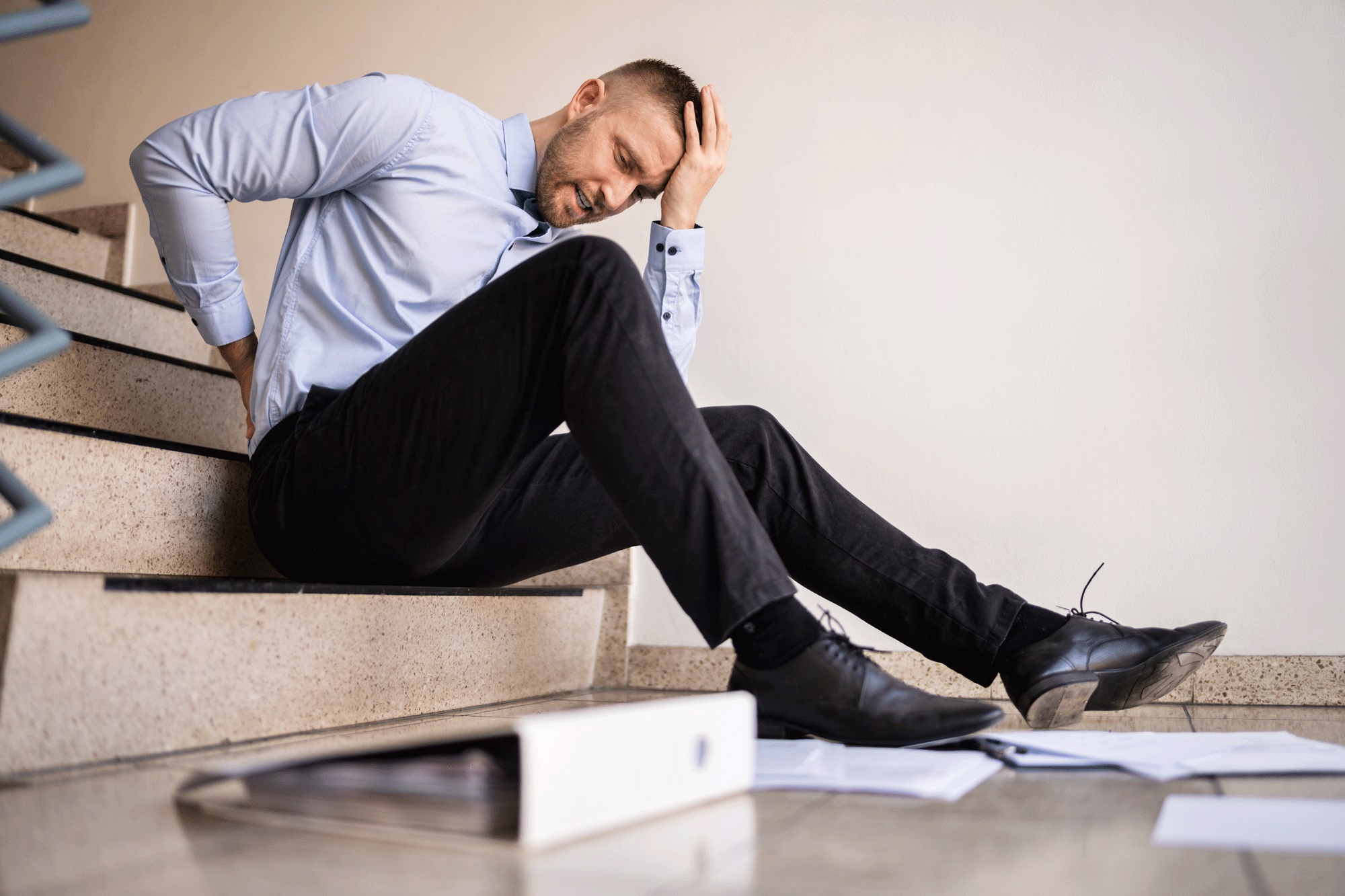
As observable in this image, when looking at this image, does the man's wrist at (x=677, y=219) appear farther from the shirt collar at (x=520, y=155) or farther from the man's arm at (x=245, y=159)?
the man's arm at (x=245, y=159)

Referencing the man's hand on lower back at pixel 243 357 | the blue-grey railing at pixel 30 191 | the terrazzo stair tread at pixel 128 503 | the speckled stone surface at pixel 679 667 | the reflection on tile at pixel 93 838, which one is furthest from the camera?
the speckled stone surface at pixel 679 667

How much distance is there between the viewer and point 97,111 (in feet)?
7.79

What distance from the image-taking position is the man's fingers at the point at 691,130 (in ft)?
4.42

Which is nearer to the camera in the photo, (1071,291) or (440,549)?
(440,549)

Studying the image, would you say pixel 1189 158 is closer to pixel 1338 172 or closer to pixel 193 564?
pixel 1338 172

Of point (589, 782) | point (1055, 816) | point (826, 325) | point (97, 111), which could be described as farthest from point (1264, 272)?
point (97, 111)

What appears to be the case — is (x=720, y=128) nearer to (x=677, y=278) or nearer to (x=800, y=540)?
(x=677, y=278)

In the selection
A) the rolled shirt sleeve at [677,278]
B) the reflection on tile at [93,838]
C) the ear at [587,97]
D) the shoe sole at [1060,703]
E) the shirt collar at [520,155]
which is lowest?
the shoe sole at [1060,703]

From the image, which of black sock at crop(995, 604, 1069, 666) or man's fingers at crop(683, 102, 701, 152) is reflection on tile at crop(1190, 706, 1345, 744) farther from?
man's fingers at crop(683, 102, 701, 152)

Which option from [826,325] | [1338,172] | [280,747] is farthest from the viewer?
[826,325]

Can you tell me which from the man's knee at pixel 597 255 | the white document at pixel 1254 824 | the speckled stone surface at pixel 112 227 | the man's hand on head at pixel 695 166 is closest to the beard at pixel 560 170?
the man's hand on head at pixel 695 166

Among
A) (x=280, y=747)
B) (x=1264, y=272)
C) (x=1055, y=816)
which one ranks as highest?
(x=1264, y=272)

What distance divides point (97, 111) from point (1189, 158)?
2.37m

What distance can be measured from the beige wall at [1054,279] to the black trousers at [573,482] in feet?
1.65
